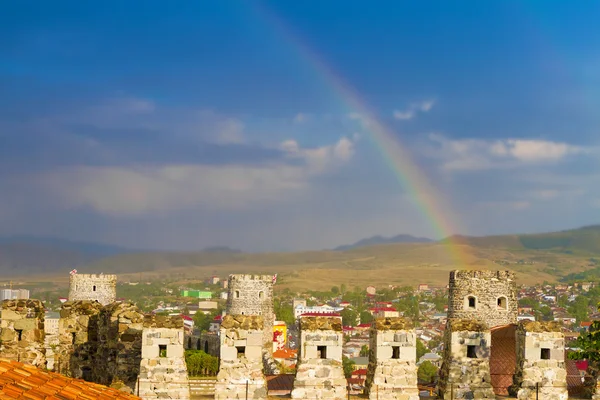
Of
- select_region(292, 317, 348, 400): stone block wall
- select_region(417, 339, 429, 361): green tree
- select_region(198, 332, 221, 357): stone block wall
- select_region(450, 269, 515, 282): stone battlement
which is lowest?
select_region(417, 339, 429, 361): green tree

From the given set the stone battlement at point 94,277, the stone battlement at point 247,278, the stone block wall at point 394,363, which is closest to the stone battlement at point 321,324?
the stone block wall at point 394,363

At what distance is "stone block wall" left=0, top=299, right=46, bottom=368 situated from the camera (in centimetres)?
1936

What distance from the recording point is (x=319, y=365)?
18234 mm

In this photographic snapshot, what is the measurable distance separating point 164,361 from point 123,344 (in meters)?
1.88

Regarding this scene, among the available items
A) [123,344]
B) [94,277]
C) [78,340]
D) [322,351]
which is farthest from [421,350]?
[322,351]

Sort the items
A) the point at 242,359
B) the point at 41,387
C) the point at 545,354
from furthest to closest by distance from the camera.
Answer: the point at 545,354 < the point at 242,359 < the point at 41,387

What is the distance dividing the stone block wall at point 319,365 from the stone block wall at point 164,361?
2436 mm

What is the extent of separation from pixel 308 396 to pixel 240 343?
183cm

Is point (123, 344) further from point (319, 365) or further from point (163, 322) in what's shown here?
point (319, 365)

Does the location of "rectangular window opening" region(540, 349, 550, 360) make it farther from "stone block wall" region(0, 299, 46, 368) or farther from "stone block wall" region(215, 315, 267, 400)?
"stone block wall" region(0, 299, 46, 368)

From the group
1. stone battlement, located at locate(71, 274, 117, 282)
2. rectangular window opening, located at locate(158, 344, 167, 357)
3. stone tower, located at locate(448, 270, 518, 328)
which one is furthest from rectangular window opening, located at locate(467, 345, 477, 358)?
stone battlement, located at locate(71, 274, 117, 282)

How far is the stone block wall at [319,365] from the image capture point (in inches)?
715

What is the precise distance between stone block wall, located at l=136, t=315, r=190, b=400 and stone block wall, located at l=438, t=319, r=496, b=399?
576cm

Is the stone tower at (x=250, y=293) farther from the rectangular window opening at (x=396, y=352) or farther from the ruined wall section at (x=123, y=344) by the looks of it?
the rectangular window opening at (x=396, y=352)
